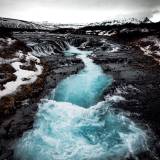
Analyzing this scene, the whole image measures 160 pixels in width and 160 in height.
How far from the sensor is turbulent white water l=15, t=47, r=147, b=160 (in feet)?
37.8

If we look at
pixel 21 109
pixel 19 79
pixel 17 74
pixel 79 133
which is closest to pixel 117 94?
pixel 79 133

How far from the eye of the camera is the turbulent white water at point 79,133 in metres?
11.5

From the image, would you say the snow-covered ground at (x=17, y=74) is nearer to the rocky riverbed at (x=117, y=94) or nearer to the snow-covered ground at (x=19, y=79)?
the snow-covered ground at (x=19, y=79)

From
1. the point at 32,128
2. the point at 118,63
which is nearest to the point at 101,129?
the point at 32,128

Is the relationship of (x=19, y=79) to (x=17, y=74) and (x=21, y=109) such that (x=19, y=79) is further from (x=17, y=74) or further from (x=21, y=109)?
(x=21, y=109)

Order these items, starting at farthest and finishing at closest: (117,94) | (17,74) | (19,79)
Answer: (17,74)
(19,79)
(117,94)

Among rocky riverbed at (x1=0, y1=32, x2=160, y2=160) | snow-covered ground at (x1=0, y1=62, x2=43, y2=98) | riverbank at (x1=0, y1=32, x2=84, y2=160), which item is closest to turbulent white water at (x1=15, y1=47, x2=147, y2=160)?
riverbank at (x1=0, y1=32, x2=84, y2=160)

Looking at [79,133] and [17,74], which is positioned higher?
[79,133]

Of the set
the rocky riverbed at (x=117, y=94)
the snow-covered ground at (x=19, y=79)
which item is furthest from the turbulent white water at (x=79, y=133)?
the snow-covered ground at (x=19, y=79)

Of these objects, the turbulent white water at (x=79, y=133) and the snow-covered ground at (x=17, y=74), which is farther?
the snow-covered ground at (x=17, y=74)

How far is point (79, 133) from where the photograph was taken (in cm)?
1345

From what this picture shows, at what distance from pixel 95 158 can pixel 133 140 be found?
2340 millimetres

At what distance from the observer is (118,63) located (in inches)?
1282

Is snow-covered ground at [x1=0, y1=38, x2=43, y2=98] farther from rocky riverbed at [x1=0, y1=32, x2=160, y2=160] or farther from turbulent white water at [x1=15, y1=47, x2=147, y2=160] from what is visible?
turbulent white water at [x1=15, y1=47, x2=147, y2=160]
